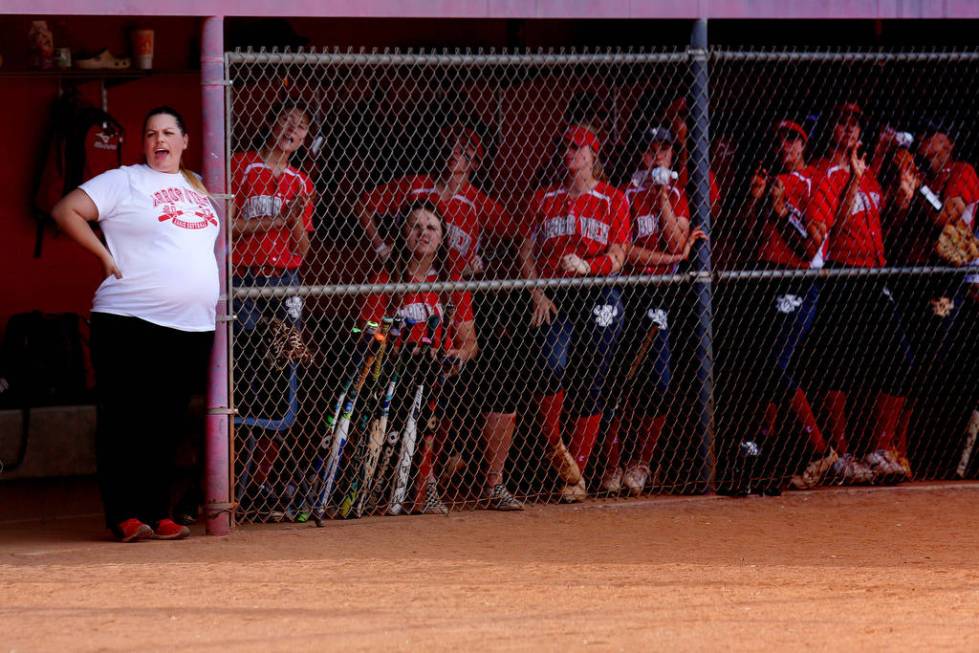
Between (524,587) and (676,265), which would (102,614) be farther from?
(676,265)

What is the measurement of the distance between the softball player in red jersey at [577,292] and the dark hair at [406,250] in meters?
0.40

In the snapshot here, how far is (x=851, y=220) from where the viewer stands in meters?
8.02

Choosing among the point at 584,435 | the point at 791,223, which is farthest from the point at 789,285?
the point at 584,435

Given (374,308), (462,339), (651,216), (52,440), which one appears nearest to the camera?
(374,308)

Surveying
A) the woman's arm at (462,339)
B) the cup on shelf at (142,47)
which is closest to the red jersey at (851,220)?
the woman's arm at (462,339)

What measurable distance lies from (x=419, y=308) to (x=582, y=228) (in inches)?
35.5

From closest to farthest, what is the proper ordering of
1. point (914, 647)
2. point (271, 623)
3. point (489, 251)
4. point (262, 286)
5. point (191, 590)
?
point (914, 647), point (271, 623), point (191, 590), point (262, 286), point (489, 251)

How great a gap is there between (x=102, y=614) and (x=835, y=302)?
4.64 metres

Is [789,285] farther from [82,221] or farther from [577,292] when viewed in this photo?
[82,221]

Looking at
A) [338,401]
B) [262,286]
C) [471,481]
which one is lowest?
[471,481]

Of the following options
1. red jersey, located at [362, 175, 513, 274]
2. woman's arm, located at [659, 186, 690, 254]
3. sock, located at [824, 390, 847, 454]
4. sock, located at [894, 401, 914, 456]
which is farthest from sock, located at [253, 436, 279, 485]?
sock, located at [894, 401, 914, 456]

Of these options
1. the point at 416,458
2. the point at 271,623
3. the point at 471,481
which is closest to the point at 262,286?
the point at 416,458

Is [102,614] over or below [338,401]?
below

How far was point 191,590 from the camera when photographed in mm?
5676
